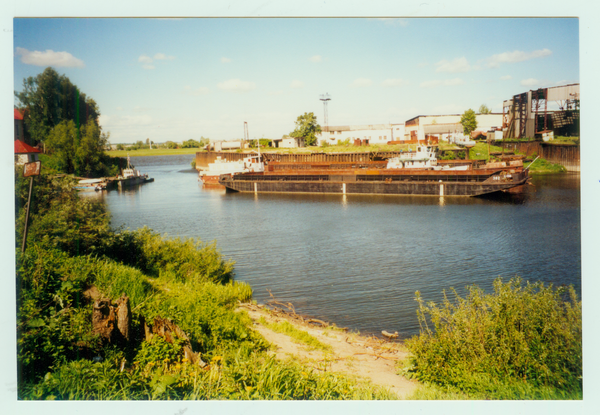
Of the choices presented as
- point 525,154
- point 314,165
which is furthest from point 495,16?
point 314,165

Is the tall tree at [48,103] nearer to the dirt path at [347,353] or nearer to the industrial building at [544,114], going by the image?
the dirt path at [347,353]

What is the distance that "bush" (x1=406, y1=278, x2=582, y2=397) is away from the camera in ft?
13.6

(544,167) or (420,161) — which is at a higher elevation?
(420,161)

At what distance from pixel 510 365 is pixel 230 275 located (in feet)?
20.5

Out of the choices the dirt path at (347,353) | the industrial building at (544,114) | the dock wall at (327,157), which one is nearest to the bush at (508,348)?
the dirt path at (347,353)

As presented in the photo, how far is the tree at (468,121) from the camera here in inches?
1107

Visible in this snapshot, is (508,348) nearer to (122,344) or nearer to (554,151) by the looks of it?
(122,344)

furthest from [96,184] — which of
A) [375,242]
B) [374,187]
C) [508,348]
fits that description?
[508,348]

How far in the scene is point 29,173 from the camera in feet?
13.7

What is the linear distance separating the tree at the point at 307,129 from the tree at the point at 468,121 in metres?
10.0

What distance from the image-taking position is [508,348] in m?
4.31

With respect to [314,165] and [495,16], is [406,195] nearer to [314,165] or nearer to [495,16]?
[314,165]

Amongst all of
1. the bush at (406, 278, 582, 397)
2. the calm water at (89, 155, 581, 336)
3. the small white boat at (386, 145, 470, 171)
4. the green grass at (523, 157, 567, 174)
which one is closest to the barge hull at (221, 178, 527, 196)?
the calm water at (89, 155, 581, 336)

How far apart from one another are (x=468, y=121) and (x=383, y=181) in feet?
28.8
